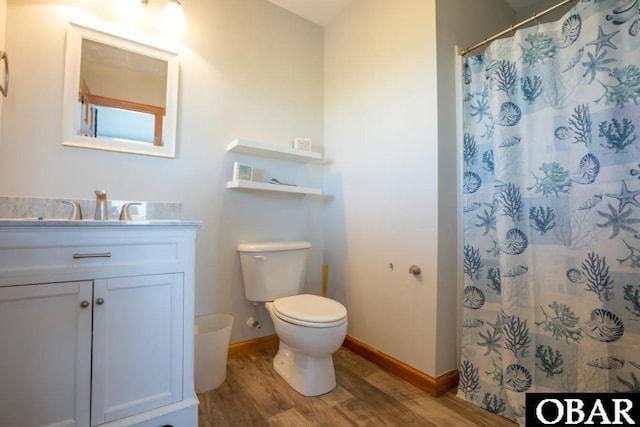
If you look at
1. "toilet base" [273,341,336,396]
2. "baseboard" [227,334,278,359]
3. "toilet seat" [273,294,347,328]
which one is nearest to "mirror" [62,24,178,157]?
"toilet seat" [273,294,347,328]

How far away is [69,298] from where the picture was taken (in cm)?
99

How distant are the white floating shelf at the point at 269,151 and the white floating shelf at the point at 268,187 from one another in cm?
22

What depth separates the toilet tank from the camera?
1.77 m

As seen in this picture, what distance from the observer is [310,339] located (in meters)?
1.39

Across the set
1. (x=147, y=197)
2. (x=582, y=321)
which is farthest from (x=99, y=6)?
(x=582, y=321)

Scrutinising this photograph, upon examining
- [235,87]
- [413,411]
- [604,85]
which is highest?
[235,87]

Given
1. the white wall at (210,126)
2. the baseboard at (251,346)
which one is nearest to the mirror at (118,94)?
the white wall at (210,126)

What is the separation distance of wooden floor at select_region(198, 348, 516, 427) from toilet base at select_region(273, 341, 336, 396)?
0.03 metres

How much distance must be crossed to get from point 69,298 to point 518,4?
117 inches

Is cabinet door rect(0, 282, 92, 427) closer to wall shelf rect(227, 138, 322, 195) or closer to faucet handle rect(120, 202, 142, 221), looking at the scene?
faucet handle rect(120, 202, 142, 221)

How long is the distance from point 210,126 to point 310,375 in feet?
5.16

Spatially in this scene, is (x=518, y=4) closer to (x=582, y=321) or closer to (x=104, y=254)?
(x=582, y=321)

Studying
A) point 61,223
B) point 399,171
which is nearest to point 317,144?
point 399,171

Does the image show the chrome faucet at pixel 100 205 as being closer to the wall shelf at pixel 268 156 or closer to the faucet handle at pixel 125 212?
the faucet handle at pixel 125 212
